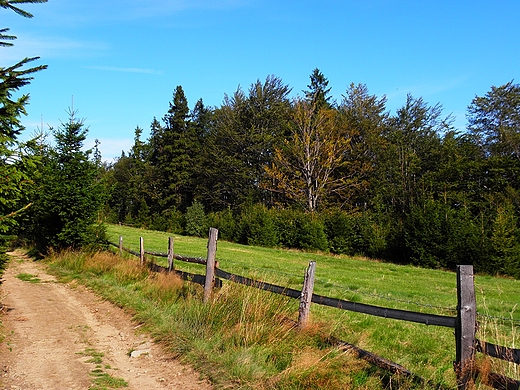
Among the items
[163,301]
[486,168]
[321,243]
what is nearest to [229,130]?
[321,243]

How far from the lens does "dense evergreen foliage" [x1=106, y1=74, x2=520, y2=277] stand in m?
30.1

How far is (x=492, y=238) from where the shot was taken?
88.5 feet

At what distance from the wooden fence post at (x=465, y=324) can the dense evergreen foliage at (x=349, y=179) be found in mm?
21118

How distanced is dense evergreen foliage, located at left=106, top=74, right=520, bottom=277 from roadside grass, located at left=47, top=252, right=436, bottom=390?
52.5ft

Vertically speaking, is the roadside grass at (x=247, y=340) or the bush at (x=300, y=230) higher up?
the bush at (x=300, y=230)

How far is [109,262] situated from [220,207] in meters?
44.9

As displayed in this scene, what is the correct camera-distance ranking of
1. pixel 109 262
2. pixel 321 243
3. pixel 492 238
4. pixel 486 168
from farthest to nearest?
pixel 486 168 → pixel 321 243 → pixel 492 238 → pixel 109 262

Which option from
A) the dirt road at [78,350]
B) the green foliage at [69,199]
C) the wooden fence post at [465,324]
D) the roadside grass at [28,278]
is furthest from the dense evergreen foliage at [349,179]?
the wooden fence post at [465,324]

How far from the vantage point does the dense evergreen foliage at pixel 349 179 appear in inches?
1186

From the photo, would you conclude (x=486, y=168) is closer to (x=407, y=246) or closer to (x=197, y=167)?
(x=407, y=246)

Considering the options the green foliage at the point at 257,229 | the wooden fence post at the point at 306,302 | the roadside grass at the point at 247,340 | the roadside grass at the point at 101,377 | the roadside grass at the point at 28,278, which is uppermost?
the green foliage at the point at 257,229

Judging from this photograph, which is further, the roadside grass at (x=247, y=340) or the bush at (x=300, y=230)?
the bush at (x=300, y=230)

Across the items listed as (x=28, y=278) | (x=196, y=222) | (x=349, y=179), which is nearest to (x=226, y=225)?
(x=196, y=222)

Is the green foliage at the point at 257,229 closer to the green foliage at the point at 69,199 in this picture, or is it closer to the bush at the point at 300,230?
the bush at the point at 300,230
